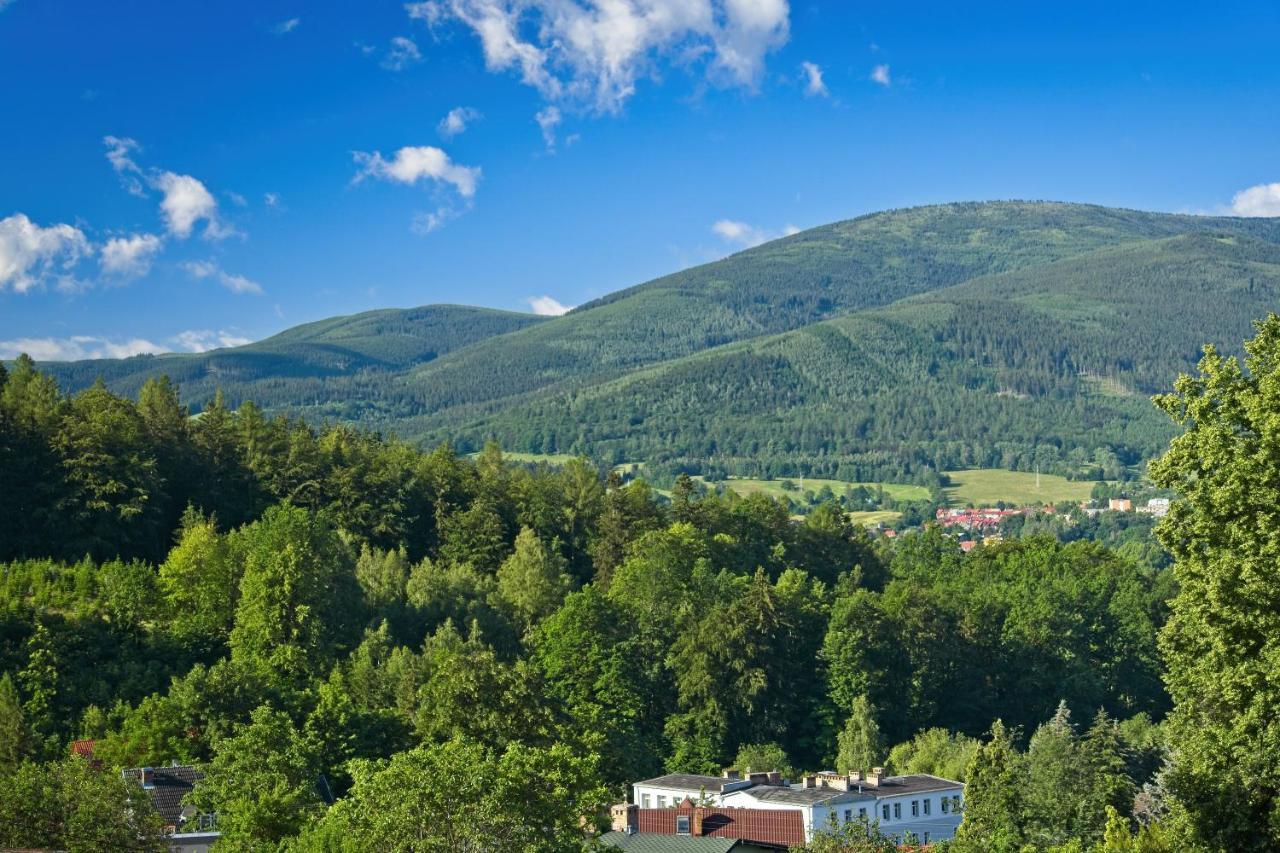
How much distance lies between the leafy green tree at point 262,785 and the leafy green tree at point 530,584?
35.1 m

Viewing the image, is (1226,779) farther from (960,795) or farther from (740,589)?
(740,589)

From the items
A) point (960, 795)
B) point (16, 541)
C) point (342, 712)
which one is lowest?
point (960, 795)

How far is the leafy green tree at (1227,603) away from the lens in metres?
31.2

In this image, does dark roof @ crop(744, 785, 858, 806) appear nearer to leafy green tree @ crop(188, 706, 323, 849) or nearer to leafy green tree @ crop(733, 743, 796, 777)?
leafy green tree @ crop(733, 743, 796, 777)

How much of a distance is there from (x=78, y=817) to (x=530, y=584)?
183 feet

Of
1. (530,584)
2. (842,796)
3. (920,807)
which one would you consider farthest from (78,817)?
(530,584)

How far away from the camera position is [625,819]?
66.0 m

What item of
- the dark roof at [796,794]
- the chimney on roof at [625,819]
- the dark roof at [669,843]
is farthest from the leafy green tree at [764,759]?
the dark roof at [669,843]

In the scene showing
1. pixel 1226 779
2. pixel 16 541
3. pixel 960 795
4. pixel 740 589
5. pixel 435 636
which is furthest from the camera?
pixel 740 589

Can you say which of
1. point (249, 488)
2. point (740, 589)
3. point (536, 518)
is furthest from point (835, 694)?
point (249, 488)

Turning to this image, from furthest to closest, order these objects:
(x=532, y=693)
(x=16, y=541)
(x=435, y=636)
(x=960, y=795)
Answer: (x=16, y=541), (x=435, y=636), (x=960, y=795), (x=532, y=693)

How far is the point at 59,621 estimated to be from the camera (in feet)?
263

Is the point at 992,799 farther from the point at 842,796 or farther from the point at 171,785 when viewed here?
the point at 171,785

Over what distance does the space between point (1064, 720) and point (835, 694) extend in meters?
18.9
